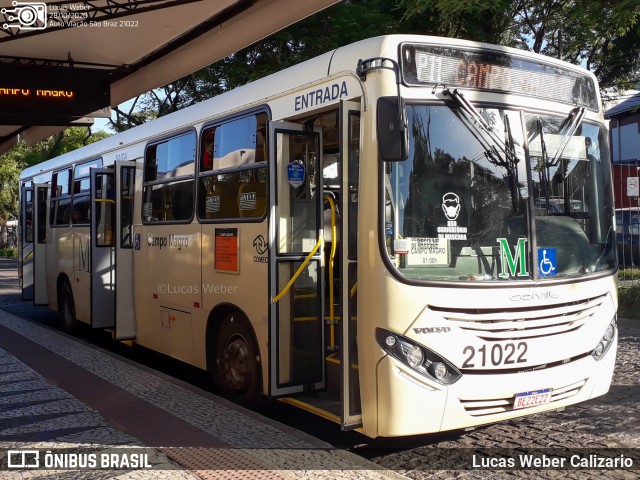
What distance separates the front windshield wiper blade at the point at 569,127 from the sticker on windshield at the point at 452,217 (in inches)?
39.9

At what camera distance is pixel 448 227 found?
5027 mm

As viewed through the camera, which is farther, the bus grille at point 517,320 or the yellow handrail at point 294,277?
the yellow handrail at point 294,277

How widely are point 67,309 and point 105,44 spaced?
15.2 ft

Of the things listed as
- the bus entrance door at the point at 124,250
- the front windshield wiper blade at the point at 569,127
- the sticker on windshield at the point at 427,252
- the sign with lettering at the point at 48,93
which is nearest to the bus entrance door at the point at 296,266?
the sticker on windshield at the point at 427,252

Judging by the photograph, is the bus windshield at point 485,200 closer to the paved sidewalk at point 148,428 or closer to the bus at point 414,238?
the bus at point 414,238

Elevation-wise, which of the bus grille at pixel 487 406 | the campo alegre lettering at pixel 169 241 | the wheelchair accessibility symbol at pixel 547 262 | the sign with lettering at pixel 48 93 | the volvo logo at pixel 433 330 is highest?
the sign with lettering at pixel 48 93

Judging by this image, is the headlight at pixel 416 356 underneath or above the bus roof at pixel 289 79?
underneath

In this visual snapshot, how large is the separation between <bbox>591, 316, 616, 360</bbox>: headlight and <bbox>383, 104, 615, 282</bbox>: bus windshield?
21.8 inches

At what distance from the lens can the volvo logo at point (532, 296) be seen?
5.05 m

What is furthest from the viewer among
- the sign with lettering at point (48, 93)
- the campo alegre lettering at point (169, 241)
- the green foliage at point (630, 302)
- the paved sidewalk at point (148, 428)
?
the green foliage at point (630, 302)

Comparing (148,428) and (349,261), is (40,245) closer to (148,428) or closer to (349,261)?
(148,428)

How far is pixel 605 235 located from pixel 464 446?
2191 millimetres

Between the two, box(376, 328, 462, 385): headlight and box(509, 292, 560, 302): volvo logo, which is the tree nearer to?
box(509, 292, 560, 302): volvo logo

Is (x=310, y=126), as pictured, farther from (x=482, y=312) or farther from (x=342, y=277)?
(x=482, y=312)
